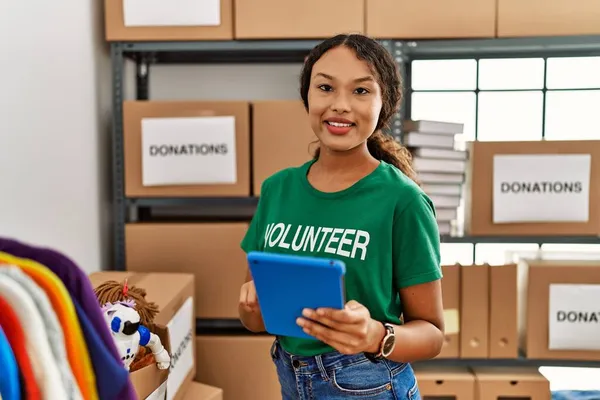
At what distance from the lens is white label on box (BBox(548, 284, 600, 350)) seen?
72.7 inches

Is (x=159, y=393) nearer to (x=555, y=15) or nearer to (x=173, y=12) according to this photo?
(x=173, y=12)

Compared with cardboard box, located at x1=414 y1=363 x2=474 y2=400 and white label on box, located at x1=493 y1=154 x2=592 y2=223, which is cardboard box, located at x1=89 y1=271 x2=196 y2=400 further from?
white label on box, located at x1=493 y1=154 x2=592 y2=223

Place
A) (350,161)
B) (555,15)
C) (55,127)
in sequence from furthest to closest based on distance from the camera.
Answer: (555,15)
(55,127)
(350,161)

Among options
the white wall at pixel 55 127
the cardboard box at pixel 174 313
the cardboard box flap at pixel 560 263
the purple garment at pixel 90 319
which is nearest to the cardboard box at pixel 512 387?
the cardboard box flap at pixel 560 263

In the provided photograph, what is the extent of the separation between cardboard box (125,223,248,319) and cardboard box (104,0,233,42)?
2.14 ft

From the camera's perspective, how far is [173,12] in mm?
1831

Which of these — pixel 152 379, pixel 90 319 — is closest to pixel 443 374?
pixel 152 379

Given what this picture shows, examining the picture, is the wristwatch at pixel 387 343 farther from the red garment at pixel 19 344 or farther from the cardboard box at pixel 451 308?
the cardboard box at pixel 451 308

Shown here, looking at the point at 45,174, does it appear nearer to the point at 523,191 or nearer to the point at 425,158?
the point at 425,158

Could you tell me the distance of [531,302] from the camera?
1.87 metres

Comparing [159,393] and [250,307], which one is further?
[159,393]

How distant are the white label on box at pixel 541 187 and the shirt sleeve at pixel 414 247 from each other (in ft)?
3.55

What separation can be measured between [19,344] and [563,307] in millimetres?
1784

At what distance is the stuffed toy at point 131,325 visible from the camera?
110cm
